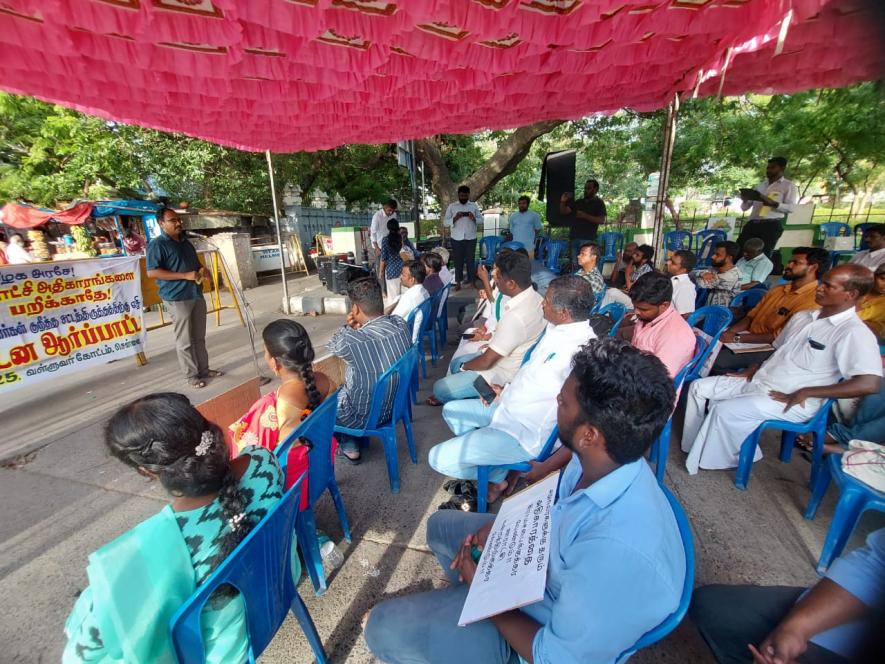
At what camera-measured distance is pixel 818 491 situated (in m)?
2.03

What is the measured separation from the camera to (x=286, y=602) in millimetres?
1278

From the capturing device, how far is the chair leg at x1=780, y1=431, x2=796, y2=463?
2.47m

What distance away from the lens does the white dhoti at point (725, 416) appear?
221 centimetres

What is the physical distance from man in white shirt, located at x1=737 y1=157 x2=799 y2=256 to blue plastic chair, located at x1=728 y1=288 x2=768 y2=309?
159cm

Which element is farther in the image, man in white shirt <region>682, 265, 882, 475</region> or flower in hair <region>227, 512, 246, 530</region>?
man in white shirt <region>682, 265, 882, 475</region>

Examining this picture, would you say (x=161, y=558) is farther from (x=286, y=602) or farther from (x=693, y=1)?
(x=693, y=1)

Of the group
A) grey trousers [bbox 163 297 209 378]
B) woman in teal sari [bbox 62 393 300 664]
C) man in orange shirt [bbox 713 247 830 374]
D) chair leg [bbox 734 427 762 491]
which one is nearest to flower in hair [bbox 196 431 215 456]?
woman in teal sari [bbox 62 393 300 664]

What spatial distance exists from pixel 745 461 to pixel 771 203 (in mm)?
4557

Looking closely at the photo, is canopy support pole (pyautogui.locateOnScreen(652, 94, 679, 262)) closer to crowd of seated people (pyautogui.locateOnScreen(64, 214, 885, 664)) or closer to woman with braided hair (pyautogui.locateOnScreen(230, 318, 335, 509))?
crowd of seated people (pyautogui.locateOnScreen(64, 214, 885, 664))

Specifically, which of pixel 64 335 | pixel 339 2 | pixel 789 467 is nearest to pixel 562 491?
pixel 789 467

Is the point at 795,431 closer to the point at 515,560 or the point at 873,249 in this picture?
the point at 515,560

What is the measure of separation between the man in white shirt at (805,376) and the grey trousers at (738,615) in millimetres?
1255

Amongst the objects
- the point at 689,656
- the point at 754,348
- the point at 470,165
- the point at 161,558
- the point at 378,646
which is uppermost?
the point at 470,165

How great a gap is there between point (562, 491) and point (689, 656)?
2.98 feet
